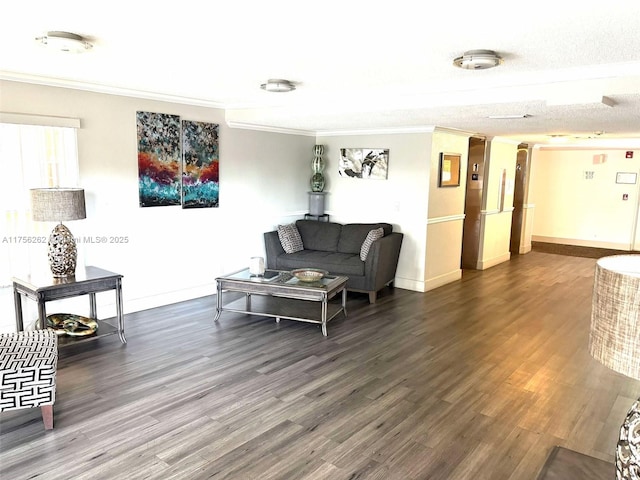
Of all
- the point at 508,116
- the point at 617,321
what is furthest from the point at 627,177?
the point at 617,321

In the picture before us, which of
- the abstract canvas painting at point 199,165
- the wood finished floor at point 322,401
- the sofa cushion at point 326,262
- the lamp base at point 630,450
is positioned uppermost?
the abstract canvas painting at point 199,165

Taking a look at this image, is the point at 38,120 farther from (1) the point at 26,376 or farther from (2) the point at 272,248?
(2) the point at 272,248

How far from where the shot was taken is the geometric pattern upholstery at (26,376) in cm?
261

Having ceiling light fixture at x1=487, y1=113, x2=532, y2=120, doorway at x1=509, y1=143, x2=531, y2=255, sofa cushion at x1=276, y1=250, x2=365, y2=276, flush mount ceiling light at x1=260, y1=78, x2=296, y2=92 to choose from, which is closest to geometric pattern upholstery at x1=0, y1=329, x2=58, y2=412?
flush mount ceiling light at x1=260, y1=78, x2=296, y2=92

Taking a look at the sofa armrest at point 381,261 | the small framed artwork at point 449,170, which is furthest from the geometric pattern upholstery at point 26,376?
the small framed artwork at point 449,170

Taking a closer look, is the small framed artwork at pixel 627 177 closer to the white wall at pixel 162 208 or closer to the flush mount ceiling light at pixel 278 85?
the white wall at pixel 162 208

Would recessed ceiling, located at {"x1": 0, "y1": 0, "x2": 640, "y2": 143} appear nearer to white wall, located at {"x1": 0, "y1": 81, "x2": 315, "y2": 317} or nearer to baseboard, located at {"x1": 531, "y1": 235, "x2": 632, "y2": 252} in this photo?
white wall, located at {"x1": 0, "y1": 81, "x2": 315, "y2": 317}

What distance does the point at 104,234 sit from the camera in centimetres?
465

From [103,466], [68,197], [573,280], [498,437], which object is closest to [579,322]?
[573,280]

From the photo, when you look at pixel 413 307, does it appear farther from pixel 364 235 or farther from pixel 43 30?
pixel 43 30

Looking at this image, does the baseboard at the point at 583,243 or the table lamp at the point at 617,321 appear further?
the baseboard at the point at 583,243

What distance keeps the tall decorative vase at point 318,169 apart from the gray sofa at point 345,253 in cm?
65

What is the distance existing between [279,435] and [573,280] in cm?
611

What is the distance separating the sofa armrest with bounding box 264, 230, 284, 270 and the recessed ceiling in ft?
5.67
